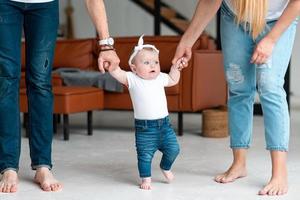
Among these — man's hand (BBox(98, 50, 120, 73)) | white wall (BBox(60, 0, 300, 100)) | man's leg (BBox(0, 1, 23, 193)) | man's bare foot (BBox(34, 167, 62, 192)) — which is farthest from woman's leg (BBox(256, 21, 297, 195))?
white wall (BBox(60, 0, 300, 100))

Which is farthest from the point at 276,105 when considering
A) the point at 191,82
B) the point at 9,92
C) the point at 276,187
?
the point at 191,82

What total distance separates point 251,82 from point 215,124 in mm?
1638

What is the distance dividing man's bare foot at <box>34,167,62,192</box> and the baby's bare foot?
2.96 feet

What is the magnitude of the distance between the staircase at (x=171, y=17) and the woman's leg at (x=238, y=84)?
5.44 meters

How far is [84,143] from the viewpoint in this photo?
4.11 meters

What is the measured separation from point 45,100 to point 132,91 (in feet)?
1.30

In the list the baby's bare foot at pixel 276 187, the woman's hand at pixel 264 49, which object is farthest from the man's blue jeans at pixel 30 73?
the baby's bare foot at pixel 276 187

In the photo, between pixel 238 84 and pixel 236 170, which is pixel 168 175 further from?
pixel 238 84

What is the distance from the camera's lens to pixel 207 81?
468 centimetres

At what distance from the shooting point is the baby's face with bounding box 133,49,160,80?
272 cm

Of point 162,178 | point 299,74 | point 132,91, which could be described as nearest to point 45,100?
point 132,91

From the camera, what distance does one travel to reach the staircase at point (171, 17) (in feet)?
27.0

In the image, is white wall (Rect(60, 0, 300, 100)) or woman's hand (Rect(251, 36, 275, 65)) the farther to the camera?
white wall (Rect(60, 0, 300, 100))

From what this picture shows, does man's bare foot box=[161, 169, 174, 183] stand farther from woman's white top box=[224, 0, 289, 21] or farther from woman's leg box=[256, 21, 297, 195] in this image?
woman's white top box=[224, 0, 289, 21]
